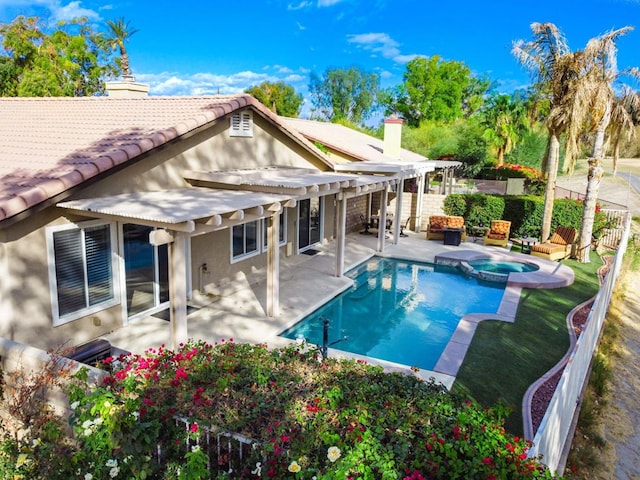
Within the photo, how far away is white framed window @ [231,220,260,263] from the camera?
52.9 ft

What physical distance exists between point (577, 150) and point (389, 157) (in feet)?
35.3

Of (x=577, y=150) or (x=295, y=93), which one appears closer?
(x=577, y=150)

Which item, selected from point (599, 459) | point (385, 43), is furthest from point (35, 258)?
point (385, 43)

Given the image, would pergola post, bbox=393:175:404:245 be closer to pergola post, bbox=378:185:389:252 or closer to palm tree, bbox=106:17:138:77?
pergola post, bbox=378:185:389:252

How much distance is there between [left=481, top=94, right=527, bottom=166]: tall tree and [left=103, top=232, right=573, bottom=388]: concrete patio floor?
2411 cm

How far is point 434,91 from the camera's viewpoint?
→ 3278 inches

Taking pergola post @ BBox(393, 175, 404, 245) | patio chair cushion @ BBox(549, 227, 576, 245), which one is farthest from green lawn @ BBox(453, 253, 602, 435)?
pergola post @ BBox(393, 175, 404, 245)

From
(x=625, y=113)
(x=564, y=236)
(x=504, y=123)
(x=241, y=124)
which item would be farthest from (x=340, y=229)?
(x=504, y=123)

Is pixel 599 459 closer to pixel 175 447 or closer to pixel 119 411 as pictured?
pixel 175 447

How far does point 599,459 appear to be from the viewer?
8.22 meters

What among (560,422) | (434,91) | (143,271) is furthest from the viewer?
(434,91)

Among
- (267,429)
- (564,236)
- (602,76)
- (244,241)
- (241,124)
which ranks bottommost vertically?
(564,236)

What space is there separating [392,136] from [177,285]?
69.7 ft

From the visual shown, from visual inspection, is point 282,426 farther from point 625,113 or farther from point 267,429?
point 625,113
